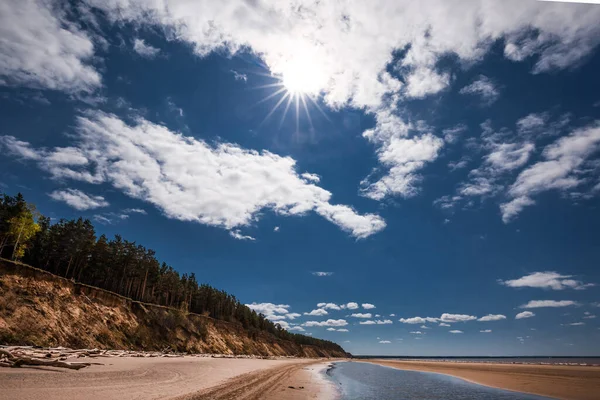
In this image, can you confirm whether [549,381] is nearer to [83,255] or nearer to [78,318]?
[78,318]

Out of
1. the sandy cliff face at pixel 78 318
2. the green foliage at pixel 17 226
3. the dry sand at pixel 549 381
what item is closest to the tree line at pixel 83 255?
the green foliage at pixel 17 226

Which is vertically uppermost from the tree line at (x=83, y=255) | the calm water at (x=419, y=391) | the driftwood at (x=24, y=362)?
the tree line at (x=83, y=255)

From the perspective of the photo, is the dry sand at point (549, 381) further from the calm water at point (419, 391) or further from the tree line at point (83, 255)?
the tree line at point (83, 255)

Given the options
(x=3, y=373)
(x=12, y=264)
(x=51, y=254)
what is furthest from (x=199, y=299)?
(x=3, y=373)

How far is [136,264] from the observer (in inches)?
2360

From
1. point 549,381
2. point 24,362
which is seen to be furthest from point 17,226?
point 549,381

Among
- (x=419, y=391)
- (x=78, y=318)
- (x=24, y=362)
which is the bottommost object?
(x=419, y=391)

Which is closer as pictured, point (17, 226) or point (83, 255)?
point (17, 226)

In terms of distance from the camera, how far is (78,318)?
30688mm

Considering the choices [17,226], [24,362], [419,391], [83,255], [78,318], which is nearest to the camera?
[24,362]

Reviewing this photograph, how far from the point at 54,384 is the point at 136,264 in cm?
5648

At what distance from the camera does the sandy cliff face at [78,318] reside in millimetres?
24266

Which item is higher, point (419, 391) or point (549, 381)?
point (549, 381)

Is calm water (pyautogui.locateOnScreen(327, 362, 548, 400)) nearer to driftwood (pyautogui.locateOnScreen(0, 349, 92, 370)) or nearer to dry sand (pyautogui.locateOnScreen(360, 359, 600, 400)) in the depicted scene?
dry sand (pyautogui.locateOnScreen(360, 359, 600, 400))
